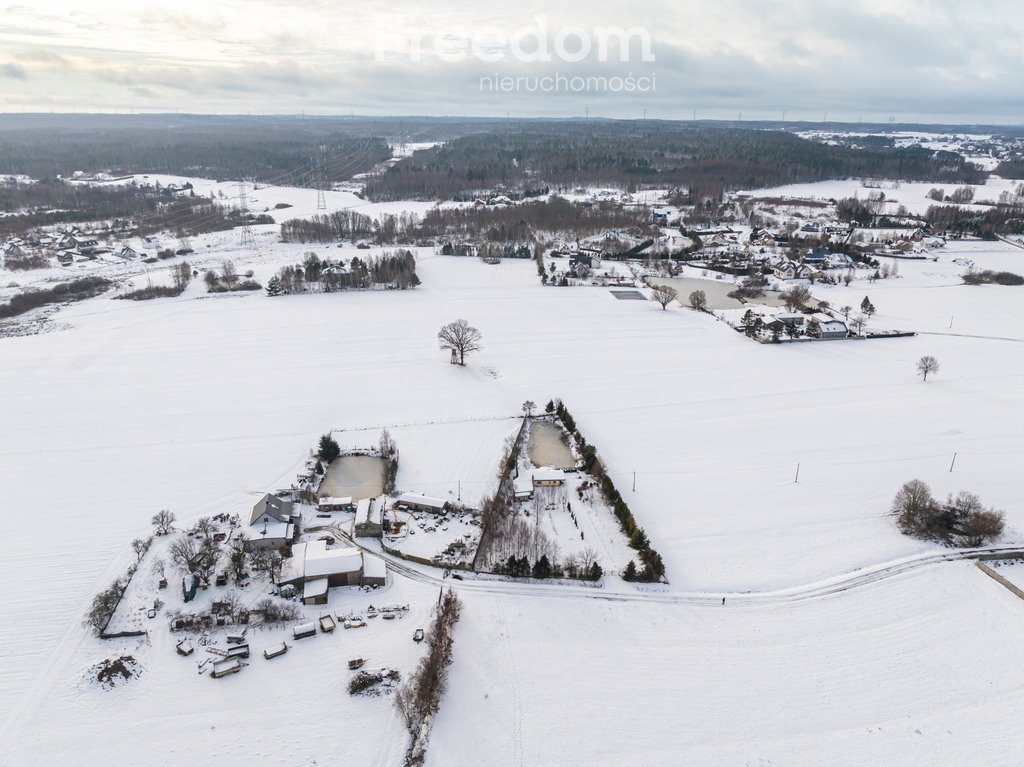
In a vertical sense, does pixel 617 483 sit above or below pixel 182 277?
below

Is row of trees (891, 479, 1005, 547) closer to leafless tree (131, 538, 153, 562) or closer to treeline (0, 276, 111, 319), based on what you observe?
leafless tree (131, 538, 153, 562)

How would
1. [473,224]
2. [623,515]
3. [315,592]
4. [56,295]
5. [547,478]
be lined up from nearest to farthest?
[315,592] < [623,515] < [547,478] < [56,295] < [473,224]

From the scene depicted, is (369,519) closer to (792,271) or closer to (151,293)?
(151,293)

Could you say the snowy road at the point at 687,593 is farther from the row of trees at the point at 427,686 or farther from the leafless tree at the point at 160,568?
the leafless tree at the point at 160,568

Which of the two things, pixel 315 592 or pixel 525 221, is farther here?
pixel 525 221

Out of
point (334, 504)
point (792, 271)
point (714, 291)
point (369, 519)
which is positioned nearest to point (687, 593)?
point (369, 519)

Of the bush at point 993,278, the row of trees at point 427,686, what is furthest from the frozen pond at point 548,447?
the bush at point 993,278

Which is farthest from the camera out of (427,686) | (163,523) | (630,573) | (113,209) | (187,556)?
(113,209)
